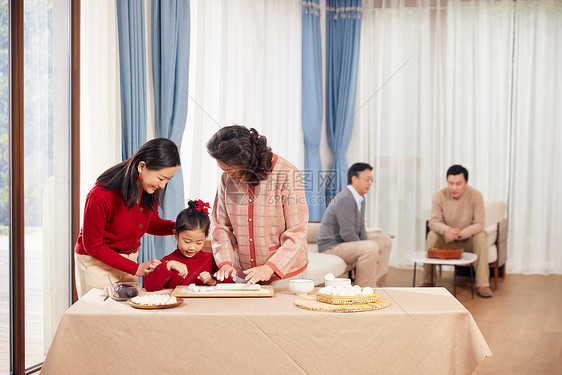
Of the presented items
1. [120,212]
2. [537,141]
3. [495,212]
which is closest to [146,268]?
[120,212]

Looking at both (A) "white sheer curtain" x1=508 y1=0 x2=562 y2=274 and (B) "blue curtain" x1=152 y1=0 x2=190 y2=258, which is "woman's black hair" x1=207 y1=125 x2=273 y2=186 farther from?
(A) "white sheer curtain" x1=508 y1=0 x2=562 y2=274

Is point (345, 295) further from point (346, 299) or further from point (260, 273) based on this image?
point (260, 273)

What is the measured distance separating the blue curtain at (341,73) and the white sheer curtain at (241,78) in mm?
440

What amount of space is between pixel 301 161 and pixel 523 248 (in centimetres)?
253

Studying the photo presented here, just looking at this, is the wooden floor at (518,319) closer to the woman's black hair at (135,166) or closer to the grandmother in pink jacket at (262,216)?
the grandmother in pink jacket at (262,216)

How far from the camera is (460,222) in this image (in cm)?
534

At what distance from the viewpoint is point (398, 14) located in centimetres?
637

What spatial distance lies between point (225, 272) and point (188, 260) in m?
0.30

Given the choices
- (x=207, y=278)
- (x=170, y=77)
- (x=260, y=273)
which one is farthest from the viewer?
(x=170, y=77)

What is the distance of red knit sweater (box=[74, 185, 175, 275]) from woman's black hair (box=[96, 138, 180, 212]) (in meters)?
0.04

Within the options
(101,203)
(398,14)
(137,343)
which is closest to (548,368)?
(137,343)

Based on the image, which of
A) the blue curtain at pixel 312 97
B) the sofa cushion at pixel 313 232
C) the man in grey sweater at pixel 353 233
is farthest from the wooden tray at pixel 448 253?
the blue curtain at pixel 312 97

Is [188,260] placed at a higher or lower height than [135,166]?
lower

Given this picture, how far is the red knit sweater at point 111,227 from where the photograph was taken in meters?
2.32
